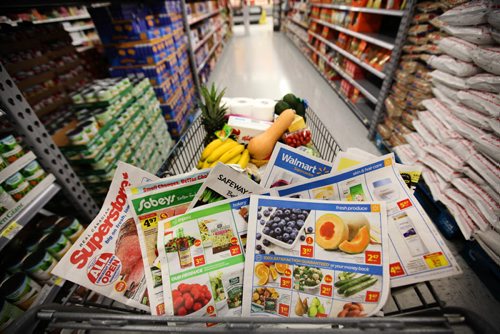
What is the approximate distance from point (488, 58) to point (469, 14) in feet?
1.08

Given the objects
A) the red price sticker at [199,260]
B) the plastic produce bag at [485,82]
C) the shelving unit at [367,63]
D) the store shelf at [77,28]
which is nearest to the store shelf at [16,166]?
the red price sticker at [199,260]

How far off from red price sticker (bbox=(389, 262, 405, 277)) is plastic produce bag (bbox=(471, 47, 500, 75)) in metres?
1.31

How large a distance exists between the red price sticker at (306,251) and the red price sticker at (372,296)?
0.56 feet

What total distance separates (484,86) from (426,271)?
1328mm

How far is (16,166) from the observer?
973 millimetres

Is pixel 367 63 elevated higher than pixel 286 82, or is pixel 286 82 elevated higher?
pixel 367 63

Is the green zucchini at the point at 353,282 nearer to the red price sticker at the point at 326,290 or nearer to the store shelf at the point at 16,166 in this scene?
the red price sticker at the point at 326,290

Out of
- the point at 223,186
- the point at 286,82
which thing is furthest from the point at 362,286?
the point at 286,82

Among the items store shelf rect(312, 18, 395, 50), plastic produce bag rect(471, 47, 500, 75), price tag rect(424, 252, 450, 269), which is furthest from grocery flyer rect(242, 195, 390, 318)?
store shelf rect(312, 18, 395, 50)

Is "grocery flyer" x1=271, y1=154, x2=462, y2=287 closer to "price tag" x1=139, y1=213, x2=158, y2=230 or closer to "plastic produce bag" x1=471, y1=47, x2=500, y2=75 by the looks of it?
"price tag" x1=139, y1=213, x2=158, y2=230

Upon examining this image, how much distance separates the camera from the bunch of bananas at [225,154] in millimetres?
1067

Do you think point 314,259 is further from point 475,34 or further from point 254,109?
point 475,34

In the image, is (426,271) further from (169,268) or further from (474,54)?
(474,54)

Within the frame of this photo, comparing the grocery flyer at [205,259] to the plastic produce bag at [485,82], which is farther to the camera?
the plastic produce bag at [485,82]
